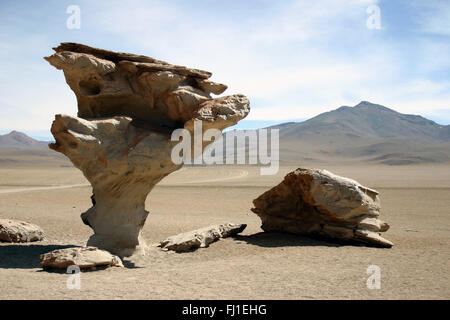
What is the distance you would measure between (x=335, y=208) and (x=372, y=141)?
392ft

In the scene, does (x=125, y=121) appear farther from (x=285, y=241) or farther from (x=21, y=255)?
(x=285, y=241)

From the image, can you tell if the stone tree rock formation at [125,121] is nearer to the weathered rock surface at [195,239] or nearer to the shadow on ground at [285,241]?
the weathered rock surface at [195,239]

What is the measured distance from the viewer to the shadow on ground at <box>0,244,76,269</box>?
8.07m

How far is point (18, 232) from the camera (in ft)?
35.0

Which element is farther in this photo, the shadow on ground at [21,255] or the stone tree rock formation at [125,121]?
the stone tree rock formation at [125,121]

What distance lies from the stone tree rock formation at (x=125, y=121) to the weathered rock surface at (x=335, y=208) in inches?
106

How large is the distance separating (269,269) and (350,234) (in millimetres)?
3292

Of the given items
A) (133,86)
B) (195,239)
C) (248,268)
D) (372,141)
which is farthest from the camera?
(372,141)

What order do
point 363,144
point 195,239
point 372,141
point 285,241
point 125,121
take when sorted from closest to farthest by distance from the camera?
1. point 125,121
2. point 195,239
3. point 285,241
4. point 363,144
5. point 372,141

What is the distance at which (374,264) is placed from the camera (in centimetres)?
827

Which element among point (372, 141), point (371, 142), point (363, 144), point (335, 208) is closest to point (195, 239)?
point (335, 208)

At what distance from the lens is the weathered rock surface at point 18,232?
1047cm

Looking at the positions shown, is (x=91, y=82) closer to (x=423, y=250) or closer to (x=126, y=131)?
(x=126, y=131)

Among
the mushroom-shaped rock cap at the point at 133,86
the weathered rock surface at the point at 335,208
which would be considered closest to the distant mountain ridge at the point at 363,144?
the weathered rock surface at the point at 335,208
